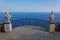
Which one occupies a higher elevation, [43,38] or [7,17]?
[7,17]

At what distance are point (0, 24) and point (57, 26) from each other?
16.1ft

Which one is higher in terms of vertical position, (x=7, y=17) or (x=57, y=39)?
(x=7, y=17)

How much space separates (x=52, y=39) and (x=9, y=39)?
2960 millimetres

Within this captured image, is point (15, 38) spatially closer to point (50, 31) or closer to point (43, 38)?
point (43, 38)

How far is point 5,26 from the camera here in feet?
43.3

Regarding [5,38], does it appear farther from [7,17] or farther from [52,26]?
[52,26]

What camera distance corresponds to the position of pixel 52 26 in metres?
13.0

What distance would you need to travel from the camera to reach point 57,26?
13305 millimetres

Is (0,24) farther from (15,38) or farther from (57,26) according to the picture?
(57,26)

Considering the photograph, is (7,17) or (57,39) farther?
(7,17)

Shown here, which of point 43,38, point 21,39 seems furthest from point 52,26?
point 21,39

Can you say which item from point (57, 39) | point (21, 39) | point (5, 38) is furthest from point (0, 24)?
point (57, 39)

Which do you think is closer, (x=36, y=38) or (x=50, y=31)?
(x=36, y=38)

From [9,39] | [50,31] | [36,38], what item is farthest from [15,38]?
[50,31]
